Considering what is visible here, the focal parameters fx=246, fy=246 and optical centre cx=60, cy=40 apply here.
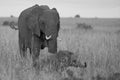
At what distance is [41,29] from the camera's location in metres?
6.32

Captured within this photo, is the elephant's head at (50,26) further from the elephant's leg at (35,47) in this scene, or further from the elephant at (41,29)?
the elephant's leg at (35,47)

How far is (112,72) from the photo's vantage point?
233 inches

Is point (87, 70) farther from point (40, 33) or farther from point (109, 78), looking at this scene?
point (40, 33)

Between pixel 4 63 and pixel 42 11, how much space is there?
169 centimetres

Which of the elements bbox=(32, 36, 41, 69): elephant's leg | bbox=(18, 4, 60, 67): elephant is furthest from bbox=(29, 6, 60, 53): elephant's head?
bbox=(32, 36, 41, 69): elephant's leg

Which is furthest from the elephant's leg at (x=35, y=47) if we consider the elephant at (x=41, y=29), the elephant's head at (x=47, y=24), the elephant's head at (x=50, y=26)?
the elephant's head at (x=50, y=26)

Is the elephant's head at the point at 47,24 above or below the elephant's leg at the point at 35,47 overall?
above

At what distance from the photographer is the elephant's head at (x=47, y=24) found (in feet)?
19.9

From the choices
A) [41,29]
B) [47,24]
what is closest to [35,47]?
[41,29]

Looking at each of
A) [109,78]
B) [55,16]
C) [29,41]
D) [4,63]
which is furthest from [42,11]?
[109,78]

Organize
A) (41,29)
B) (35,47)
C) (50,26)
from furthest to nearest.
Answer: (35,47), (41,29), (50,26)

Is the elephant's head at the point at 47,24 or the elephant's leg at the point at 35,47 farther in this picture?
the elephant's leg at the point at 35,47

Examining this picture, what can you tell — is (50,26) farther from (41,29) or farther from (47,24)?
(41,29)

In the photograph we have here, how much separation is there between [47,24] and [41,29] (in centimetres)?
27
